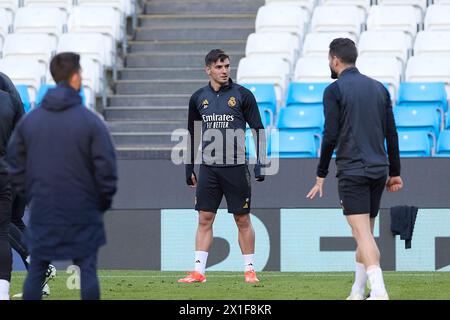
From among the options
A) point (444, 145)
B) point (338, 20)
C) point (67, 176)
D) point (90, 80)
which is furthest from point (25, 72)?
point (67, 176)

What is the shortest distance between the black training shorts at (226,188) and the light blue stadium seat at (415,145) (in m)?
3.95

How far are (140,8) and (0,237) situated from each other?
10785 millimetres

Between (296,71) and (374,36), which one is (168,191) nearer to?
(296,71)

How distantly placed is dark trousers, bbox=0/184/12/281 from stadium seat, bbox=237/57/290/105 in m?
7.65

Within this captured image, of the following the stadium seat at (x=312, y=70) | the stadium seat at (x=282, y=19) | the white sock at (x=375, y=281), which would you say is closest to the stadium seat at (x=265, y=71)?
the stadium seat at (x=312, y=70)

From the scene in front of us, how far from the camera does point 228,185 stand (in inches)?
460

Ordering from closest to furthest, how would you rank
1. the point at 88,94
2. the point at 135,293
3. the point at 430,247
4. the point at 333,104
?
the point at 333,104 → the point at 135,293 → the point at 430,247 → the point at 88,94

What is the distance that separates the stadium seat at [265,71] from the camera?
1702 cm

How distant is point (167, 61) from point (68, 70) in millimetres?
10880

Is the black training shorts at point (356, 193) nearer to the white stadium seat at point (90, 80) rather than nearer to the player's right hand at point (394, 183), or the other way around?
the player's right hand at point (394, 183)

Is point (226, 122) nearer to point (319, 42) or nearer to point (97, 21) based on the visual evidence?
point (319, 42)

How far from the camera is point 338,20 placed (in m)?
18.0

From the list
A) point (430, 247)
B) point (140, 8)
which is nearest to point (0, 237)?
point (430, 247)

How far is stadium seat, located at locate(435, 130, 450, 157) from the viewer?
1521cm
